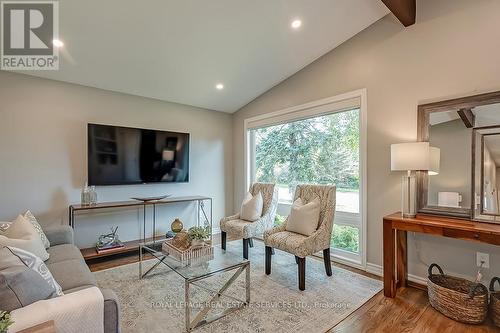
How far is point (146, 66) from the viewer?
3.24 metres

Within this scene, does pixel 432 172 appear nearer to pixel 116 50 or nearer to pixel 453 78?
pixel 453 78

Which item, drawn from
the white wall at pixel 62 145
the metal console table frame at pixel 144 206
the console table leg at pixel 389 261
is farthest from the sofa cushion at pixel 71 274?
the console table leg at pixel 389 261

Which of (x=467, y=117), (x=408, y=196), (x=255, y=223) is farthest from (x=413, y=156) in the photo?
(x=255, y=223)

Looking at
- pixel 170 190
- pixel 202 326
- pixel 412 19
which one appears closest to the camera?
pixel 202 326

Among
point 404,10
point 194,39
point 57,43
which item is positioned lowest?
point 57,43

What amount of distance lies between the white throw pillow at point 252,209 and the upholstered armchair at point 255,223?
0.22 feet

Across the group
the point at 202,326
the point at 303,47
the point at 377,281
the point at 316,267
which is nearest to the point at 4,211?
the point at 202,326

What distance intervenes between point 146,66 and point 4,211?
237 cm

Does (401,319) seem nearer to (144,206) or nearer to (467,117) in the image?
(467,117)

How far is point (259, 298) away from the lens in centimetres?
239

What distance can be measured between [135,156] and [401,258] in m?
3.61

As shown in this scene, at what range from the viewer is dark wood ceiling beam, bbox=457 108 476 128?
7.64ft

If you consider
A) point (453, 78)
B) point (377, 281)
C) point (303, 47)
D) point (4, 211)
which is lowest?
point (377, 281)

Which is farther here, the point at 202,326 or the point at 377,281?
the point at 377,281
